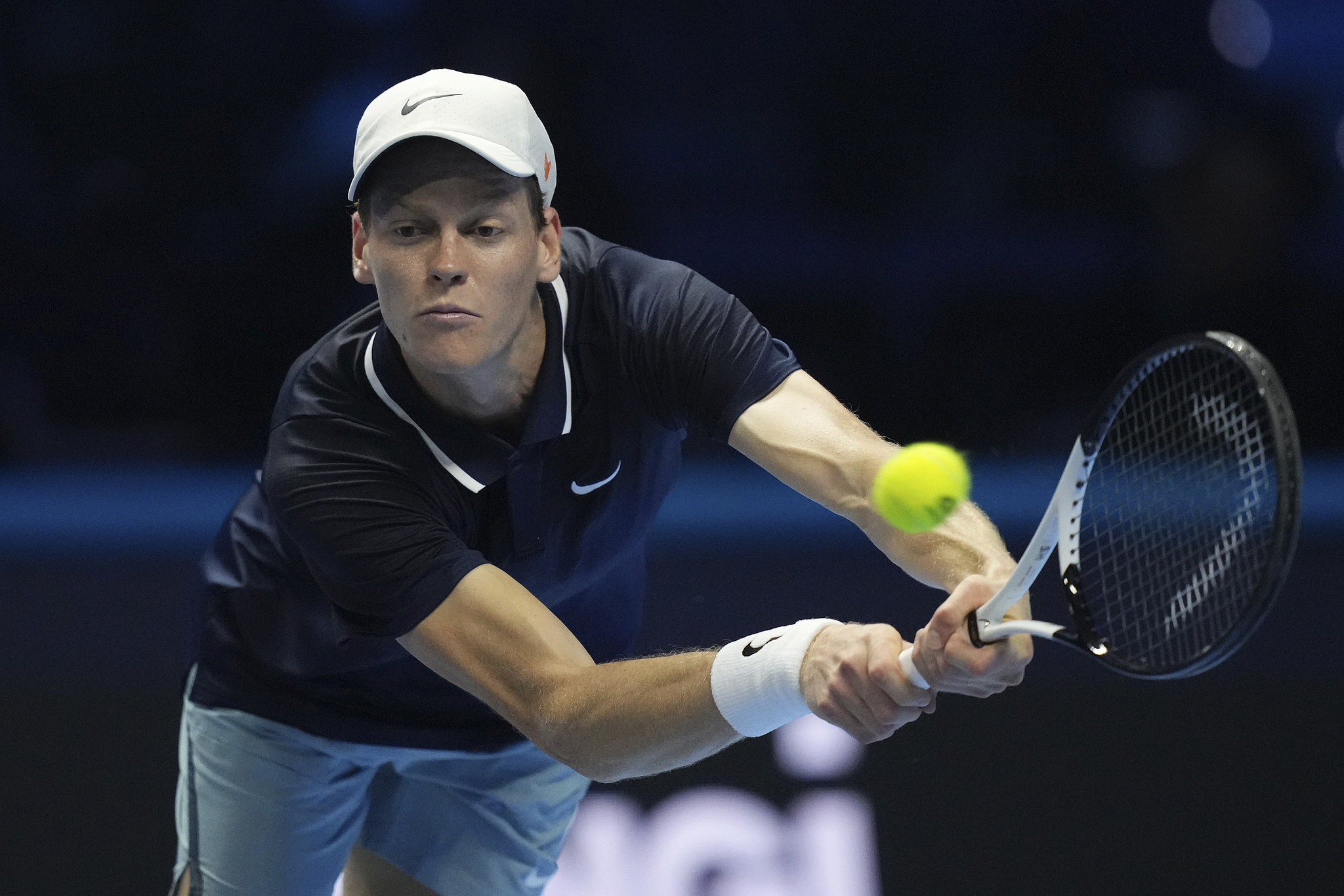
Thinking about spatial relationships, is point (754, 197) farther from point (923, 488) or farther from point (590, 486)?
point (923, 488)

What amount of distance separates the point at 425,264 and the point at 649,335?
43 centimetres

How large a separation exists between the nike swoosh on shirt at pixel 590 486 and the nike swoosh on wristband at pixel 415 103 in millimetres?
679

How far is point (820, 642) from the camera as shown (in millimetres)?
2277

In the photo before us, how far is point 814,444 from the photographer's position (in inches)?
107

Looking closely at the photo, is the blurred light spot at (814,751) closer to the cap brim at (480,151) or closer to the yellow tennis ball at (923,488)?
the yellow tennis ball at (923,488)

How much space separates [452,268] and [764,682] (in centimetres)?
82

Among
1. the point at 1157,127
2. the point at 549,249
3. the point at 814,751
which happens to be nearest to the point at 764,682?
the point at 549,249

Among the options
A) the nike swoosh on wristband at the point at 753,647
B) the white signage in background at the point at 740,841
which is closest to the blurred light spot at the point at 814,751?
the white signage in background at the point at 740,841

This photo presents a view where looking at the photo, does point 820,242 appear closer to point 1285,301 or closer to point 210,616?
point 1285,301

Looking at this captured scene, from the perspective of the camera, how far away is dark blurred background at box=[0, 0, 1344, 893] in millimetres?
5945

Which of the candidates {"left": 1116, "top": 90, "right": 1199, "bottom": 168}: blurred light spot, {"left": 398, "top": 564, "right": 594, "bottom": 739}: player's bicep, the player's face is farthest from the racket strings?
{"left": 1116, "top": 90, "right": 1199, "bottom": 168}: blurred light spot

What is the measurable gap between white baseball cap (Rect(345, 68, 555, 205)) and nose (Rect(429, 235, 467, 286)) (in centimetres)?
15

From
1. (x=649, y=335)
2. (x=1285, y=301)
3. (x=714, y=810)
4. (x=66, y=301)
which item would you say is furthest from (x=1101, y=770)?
(x=66, y=301)

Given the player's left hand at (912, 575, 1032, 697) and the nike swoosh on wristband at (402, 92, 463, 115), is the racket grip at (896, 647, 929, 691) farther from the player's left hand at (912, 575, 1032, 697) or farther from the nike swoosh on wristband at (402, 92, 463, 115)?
the nike swoosh on wristband at (402, 92, 463, 115)
